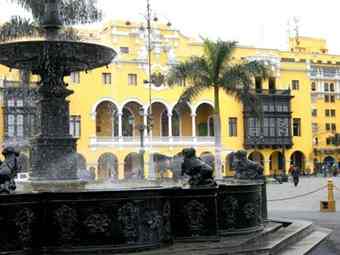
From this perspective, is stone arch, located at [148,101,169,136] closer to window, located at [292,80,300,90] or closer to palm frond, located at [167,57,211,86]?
window, located at [292,80,300,90]

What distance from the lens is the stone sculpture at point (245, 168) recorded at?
11266mm

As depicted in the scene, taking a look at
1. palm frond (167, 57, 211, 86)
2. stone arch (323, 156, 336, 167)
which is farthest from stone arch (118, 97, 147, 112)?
stone arch (323, 156, 336, 167)

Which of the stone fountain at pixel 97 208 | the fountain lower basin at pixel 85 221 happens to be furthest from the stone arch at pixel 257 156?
the fountain lower basin at pixel 85 221

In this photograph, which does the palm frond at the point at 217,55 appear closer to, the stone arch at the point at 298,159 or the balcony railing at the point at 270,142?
the balcony railing at the point at 270,142

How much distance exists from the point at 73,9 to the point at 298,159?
52.6 metres

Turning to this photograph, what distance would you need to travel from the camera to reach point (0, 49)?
10.3 metres

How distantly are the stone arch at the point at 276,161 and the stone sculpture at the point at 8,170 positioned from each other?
2342 inches

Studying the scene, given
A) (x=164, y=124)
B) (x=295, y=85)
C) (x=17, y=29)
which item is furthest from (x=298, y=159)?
(x=17, y=29)

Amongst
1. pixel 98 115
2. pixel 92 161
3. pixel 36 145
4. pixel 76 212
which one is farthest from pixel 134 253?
pixel 98 115

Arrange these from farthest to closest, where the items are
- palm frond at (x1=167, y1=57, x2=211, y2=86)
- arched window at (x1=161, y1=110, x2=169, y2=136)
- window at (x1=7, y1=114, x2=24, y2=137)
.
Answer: arched window at (x1=161, y1=110, x2=169, y2=136), window at (x1=7, y1=114, x2=24, y2=137), palm frond at (x1=167, y1=57, x2=211, y2=86)

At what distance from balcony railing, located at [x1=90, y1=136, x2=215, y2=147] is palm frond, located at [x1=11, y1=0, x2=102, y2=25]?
3244 cm

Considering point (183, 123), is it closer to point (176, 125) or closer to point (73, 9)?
point (176, 125)

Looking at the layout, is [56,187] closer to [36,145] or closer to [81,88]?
[36,145]

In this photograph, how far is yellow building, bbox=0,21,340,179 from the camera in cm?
5431
